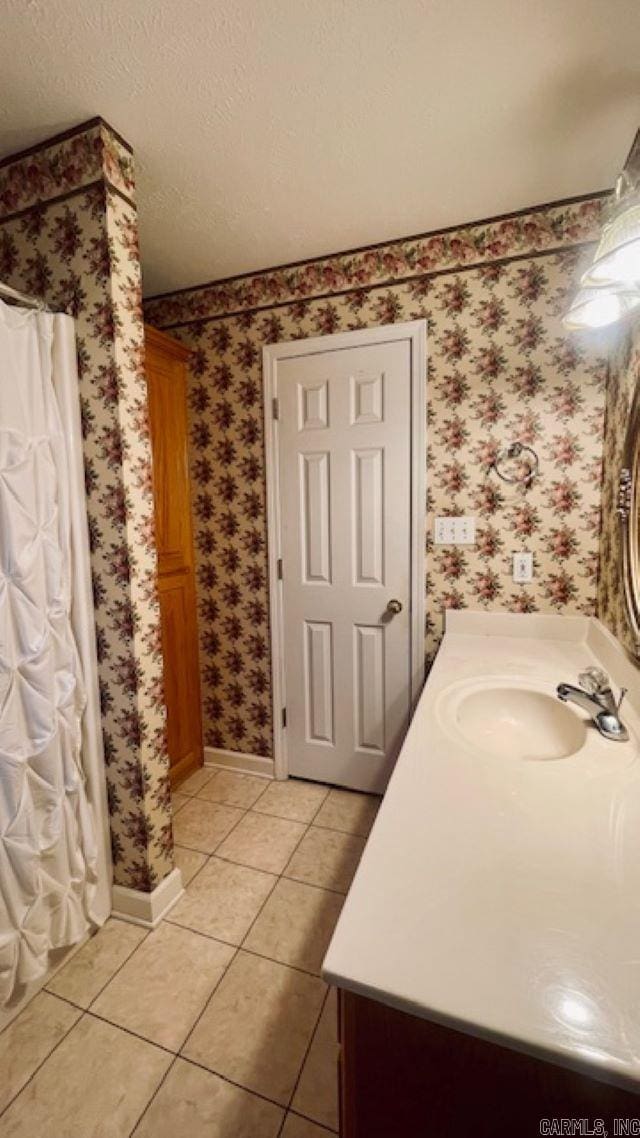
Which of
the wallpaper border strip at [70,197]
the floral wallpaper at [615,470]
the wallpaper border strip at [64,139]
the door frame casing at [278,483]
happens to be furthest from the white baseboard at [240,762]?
the wallpaper border strip at [64,139]

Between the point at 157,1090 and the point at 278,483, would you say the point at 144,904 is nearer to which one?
the point at 157,1090

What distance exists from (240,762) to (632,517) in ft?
6.48

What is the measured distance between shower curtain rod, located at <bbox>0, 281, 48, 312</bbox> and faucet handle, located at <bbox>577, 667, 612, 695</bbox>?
1770mm

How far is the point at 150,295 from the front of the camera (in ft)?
7.12

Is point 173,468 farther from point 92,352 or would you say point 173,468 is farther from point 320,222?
point 320,222

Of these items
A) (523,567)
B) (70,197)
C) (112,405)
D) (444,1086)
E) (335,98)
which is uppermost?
(335,98)

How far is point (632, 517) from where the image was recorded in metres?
1.25

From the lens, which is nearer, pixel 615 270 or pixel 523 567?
pixel 615 270

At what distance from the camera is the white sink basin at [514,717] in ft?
3.78

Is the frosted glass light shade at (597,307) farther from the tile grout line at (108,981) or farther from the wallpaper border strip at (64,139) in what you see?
the tile grout line at (108,981)

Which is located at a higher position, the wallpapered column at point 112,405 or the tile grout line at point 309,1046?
the wallpapered column at point 112,405

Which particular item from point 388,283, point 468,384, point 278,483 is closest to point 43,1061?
point 278,483

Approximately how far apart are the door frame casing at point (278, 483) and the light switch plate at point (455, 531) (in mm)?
60

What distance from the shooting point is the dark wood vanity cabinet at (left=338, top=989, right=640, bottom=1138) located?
0.46 metres
